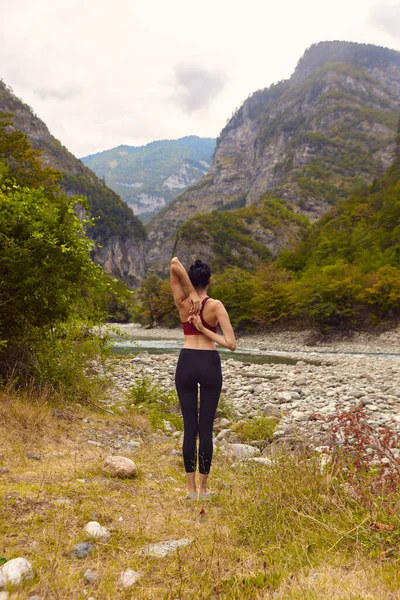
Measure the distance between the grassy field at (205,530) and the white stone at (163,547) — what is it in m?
0.07

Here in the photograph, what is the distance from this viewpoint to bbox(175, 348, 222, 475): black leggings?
14.6 feet

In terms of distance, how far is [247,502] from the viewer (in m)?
4.02

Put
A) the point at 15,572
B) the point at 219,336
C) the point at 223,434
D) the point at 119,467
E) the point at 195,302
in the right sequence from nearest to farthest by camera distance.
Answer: the point at 15,572, the point at 219,336, the point at 195,302, the point at 119,467, the point at 223,434

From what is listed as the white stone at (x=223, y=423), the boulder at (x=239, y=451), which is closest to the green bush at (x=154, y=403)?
the white stone at (x=223, y=423)

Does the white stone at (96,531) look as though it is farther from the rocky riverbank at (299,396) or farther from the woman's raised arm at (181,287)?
the rocky riverbank at (299,396)

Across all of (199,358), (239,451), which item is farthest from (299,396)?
(199,358)

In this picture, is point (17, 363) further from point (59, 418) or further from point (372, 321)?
point (372, 321)

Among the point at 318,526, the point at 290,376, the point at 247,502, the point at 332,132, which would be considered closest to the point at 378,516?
the point at 318,526

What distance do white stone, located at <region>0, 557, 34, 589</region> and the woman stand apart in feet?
7.11

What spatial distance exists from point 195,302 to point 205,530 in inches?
91.4

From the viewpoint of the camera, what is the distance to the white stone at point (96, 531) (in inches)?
127

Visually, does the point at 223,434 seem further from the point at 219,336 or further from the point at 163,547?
the point at 163,547

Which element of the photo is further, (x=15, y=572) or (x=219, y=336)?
(x=219, y=336)

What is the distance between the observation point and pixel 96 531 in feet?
10.8
